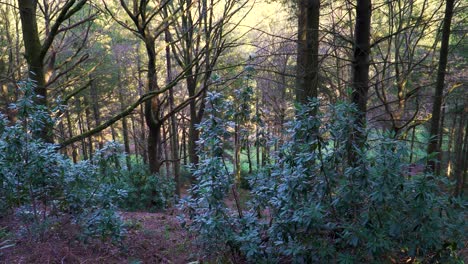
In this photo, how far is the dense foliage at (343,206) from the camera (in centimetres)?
279

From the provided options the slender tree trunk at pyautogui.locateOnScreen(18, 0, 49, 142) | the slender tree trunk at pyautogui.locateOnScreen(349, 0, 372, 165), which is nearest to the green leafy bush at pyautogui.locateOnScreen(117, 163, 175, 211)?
the slender tree trunk at pyautogui.locateOnScreen(18, 0, 49, 142)

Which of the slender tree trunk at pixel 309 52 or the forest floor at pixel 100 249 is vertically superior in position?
the slender tree trunk at pixel 309 52

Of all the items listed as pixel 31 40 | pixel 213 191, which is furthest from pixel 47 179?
pixel 31 40

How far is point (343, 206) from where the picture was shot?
10.2 ft

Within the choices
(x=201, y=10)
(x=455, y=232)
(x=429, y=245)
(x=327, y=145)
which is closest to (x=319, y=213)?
(x=327, y=145)

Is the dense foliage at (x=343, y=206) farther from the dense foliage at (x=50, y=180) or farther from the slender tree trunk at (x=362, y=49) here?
the dense foliage at (x=50, y=180)

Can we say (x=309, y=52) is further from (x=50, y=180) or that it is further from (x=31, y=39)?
(x=31, y=39)

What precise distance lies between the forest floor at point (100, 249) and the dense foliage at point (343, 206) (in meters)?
1.33

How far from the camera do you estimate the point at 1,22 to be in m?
11.4

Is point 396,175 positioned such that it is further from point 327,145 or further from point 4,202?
point 4,202

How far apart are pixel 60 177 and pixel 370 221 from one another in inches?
151

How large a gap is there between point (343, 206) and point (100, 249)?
3541 mm

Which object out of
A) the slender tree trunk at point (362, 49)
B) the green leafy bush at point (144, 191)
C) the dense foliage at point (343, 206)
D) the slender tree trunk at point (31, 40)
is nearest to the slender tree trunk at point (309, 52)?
the slender tree trunk at point (362, 49)

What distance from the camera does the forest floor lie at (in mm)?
4191
